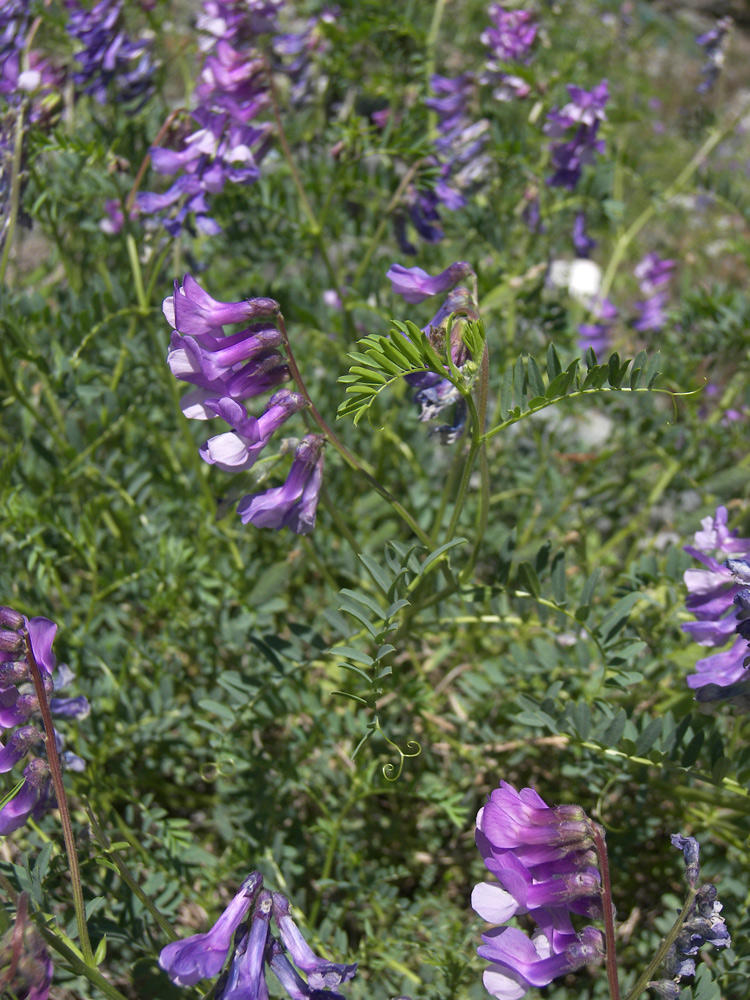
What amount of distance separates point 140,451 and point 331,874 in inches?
45.6

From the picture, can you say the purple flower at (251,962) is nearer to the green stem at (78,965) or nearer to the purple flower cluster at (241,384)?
the green stem at (78,965)

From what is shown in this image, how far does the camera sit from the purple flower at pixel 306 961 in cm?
102

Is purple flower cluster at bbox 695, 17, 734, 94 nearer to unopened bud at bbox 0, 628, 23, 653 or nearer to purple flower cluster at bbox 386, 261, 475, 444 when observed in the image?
purple flower cluster at bbox 386, 261, 475, 444

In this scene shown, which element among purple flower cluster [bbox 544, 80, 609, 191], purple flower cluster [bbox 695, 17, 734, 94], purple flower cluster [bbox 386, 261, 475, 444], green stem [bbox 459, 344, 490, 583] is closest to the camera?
green stem [bbox 459, 344, 490, 583]

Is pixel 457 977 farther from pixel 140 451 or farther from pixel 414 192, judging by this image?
pixel 414 192

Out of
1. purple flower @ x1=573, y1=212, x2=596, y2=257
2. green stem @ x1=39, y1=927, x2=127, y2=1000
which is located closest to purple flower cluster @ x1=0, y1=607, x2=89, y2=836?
green stem @ x1=39, y1=927, x2=127, y2=1000

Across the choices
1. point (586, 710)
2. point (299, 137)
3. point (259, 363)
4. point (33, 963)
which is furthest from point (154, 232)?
point (33, 963)

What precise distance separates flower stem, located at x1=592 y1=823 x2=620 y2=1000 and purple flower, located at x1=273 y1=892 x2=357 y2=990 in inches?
12.3

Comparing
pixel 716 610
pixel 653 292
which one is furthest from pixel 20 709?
pixel 653 292

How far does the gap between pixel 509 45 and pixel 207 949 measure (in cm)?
242

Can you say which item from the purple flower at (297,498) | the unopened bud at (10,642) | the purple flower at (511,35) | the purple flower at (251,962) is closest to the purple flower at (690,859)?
the purple flower at (251,962)

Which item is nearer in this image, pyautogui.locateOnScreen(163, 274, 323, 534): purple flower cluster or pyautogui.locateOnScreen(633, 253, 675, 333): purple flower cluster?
pyautogui.locateOnScreen(163, 274, 323, 534): purple flower cluster

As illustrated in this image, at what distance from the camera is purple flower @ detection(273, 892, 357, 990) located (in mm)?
1020

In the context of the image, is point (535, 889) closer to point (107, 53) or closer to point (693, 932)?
point (693, 932)
